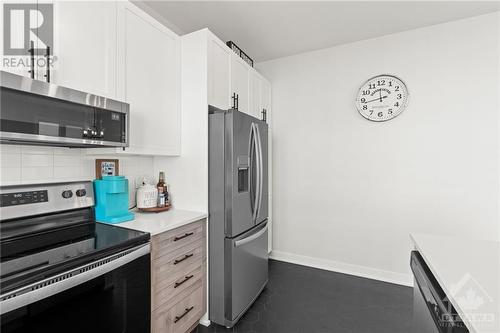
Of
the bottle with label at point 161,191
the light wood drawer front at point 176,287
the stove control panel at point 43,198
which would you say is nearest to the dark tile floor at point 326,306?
the light wood drawer front at point 176,287

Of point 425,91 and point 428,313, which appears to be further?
point 425,91

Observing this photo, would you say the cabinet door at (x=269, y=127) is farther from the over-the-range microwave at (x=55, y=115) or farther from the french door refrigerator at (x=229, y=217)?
the over-the-range microwave at (x=55, y=115)

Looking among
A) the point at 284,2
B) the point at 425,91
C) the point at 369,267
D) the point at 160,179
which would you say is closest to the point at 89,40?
the point at 160,179

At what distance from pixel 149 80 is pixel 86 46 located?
16.8 inches

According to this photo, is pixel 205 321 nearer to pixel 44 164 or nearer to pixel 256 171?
pixel 256 171

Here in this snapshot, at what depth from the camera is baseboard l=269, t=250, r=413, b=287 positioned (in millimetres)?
2535

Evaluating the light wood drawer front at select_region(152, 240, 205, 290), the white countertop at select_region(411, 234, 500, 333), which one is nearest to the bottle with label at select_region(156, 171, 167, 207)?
the light wood drawer front at select_region(152, 240, 205, 290)

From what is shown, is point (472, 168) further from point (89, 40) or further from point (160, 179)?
point (89, 40)

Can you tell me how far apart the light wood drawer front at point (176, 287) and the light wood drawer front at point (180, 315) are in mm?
51

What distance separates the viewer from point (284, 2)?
6.73 feet

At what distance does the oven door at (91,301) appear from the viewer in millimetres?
871

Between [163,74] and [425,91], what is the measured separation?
2.47 meters

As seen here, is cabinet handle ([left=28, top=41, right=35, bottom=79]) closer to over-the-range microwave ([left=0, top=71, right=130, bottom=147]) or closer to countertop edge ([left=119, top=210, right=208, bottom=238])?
over-the-range microwave ([left=0, top=71, right=130, bottom=147])

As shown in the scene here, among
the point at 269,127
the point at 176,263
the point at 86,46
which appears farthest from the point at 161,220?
the point at 269,127
